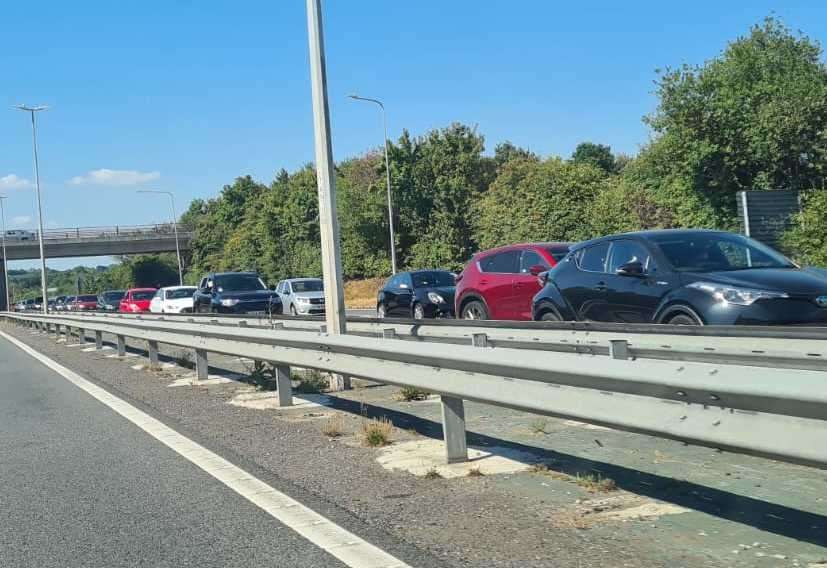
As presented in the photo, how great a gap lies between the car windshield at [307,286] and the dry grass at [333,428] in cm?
2155

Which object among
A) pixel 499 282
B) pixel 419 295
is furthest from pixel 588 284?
pixel 419 295

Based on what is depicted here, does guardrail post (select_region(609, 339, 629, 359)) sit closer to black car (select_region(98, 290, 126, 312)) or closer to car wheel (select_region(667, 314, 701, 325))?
car wheel (select_region(667, 314, 701, 325))

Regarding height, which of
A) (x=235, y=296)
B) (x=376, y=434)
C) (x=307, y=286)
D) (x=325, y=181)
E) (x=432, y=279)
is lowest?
(x=376, y=434)

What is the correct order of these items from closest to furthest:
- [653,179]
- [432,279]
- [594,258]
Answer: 1. [594,258]
2. [432,279]
3. [653,179]

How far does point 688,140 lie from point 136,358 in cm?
2222

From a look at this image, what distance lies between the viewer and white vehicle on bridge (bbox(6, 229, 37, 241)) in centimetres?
8381

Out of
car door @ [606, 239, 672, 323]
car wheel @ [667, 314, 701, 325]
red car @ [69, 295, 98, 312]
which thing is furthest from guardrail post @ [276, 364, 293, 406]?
red car @ [69, 295, 98, 312]

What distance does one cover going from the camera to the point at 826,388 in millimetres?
3604

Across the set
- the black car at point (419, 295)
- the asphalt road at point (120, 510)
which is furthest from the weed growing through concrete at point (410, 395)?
the black car at point (419, 295)

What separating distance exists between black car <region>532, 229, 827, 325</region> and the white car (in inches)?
1067

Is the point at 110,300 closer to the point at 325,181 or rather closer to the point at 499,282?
the point at 499,282

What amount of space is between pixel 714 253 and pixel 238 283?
70.2ft

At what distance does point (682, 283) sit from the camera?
930 cm

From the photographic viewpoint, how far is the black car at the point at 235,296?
91.7 ft
